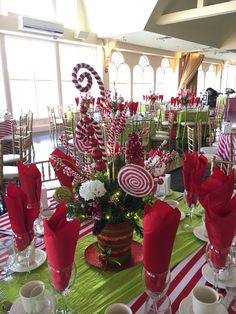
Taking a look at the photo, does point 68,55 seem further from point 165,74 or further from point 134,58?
point 165,74

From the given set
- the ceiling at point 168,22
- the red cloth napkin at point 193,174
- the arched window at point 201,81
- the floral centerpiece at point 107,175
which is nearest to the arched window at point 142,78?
the ceiling at point 168,22

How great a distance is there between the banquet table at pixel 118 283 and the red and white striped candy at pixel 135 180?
32cm

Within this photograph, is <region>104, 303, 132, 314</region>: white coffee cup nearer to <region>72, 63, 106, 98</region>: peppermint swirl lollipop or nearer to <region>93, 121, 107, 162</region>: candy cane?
<region>93, 121, 107, 162</region>: candy cane

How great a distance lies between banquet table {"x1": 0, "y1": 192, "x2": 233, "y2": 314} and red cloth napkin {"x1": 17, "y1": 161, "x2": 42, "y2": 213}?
0.95 feet

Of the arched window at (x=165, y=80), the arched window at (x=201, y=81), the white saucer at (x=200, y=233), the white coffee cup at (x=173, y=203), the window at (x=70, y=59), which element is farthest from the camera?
the arched window at (x=201, y=81)

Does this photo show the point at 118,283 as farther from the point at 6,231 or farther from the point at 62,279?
the point at 6,231

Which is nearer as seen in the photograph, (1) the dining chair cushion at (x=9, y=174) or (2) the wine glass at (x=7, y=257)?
(2) the wine glass at (x=7, y=257)

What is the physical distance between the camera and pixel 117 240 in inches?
39.9

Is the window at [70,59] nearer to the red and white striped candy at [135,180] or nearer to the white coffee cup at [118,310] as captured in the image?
the red and white striped candy at [135,180]

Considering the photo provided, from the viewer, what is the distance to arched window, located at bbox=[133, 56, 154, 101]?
1182cm

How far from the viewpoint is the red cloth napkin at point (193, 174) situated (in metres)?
1.22

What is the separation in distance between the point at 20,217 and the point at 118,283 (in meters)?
0.42

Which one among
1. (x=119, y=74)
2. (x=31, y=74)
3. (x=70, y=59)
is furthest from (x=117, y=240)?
(x=119, y=74)

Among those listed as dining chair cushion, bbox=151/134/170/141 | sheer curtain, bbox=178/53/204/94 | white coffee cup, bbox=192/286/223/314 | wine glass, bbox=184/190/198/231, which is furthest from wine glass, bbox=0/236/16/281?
sheer curtain, bbox=178/53/204/94
